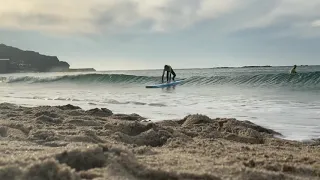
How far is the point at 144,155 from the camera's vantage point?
3004 mm

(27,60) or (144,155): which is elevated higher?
(27,60)

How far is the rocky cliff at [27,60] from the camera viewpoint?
3927 inches

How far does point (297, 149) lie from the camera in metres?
3.91

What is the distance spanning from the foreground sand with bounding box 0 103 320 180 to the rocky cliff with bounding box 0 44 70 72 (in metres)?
98.0

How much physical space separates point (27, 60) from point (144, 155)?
360ft

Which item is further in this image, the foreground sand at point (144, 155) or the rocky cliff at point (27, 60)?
the rocky cliff at point (27, 60)

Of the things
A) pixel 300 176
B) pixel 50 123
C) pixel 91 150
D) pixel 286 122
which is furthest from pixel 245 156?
pixel 286 122

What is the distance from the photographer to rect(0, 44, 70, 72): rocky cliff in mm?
99750

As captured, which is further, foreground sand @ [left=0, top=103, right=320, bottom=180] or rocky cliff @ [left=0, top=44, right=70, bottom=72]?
rocky cliff @ [left=0, top=44, right=70, bottom=72]

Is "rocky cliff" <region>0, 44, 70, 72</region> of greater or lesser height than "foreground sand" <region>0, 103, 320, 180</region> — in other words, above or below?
above

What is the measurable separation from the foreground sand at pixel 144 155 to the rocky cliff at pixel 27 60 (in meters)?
98.0

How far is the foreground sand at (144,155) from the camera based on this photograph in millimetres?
2219

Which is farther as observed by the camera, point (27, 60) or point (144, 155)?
point (27, 60)

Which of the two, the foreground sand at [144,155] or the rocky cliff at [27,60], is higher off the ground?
the rocky cliff at [27,60]
